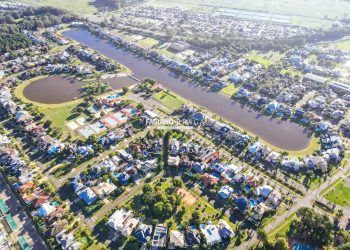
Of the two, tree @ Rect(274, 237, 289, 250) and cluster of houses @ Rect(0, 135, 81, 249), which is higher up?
tree @ Rect(274, 237, 289, 250)

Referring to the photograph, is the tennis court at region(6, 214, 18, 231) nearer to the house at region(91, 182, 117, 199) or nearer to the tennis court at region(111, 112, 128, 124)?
the house at region(91, 182, 117, 199)

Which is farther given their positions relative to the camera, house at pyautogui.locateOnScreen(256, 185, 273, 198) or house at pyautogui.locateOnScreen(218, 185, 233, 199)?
house at pyautogui.locateOnScreen(256, 185, 273, 198)

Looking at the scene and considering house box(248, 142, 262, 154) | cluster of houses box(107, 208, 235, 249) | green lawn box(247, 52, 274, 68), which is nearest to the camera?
cluster of houses box(107, 208, 235, 249)

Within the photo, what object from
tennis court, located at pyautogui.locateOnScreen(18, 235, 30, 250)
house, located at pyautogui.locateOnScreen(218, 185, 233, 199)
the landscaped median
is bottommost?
the landscaped median

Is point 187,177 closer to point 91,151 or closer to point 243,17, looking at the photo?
point 91,151

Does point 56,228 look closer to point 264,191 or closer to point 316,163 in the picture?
point 264,191

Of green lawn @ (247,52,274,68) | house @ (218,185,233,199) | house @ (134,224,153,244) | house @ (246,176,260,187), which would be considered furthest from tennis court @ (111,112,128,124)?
green lawn @ (247,52,274,68)

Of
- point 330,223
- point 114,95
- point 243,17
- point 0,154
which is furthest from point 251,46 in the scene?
point 0,154
